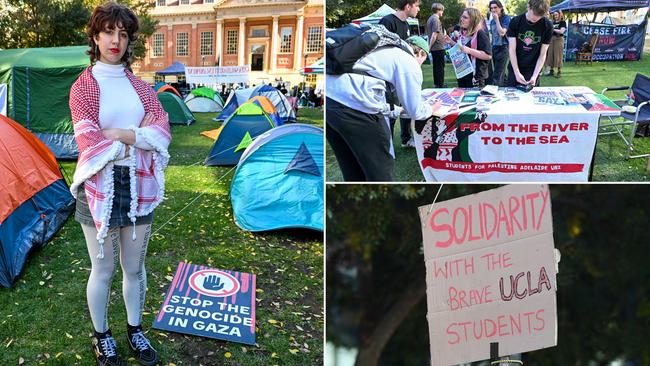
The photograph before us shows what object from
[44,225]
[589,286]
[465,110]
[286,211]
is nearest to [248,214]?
[286,211]

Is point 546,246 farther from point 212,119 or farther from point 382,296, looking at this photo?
point 212,119

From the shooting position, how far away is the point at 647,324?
2291 millimetres

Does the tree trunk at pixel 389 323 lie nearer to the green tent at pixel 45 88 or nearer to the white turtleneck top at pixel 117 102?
the white turtleneck top at pixel 117 102

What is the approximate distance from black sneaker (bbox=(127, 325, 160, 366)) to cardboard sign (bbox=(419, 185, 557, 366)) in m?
1.40

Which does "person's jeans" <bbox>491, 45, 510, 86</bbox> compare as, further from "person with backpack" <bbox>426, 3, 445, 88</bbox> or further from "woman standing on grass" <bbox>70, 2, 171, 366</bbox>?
"woman standing on grass" <bbox>70, 2, 171, 366</bbox>

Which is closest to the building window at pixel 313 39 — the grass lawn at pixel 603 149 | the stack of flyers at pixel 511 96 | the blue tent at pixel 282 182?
the grass lawn at pixel 603 149

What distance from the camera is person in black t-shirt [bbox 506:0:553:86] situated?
11.4 feet

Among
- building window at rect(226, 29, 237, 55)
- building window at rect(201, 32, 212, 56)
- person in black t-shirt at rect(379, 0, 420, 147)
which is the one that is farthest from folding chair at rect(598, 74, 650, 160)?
building window at rect(201, 32, 212, 56)

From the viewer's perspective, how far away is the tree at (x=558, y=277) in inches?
91.0

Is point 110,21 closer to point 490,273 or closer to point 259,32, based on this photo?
point 490,273

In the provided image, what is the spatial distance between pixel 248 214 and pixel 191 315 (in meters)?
1.63

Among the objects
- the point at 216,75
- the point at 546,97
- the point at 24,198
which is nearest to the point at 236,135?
→ the point at 24,198

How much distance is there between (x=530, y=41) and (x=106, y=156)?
9.97 ft

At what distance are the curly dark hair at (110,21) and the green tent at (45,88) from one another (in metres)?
4.94
